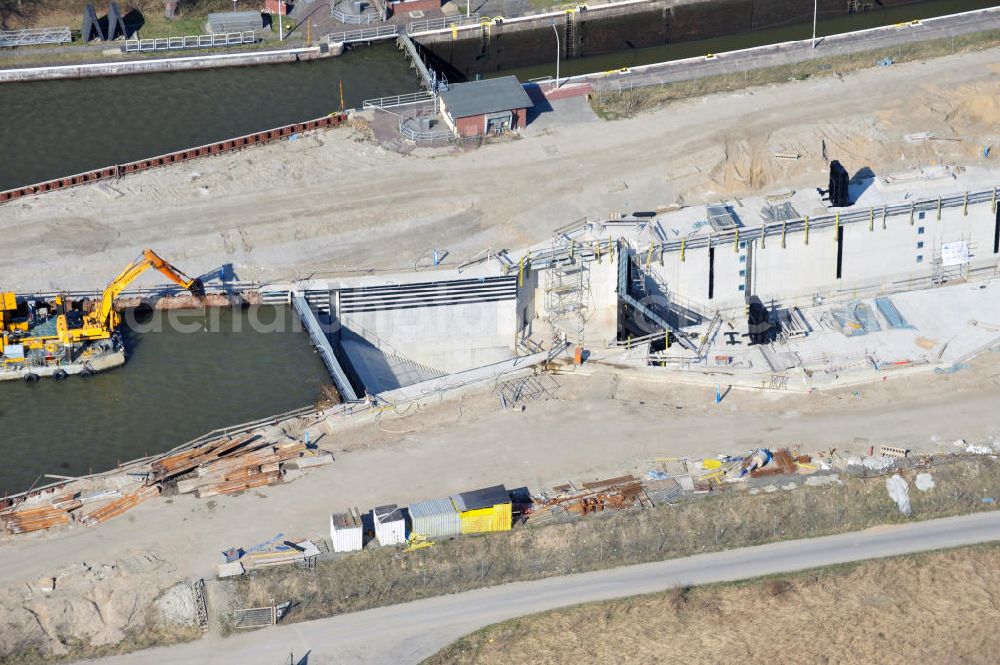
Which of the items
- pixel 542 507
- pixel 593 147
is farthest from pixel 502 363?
pixel 593 147

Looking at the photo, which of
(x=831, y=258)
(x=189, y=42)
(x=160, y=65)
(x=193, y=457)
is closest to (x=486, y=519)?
(x=193, y=457)

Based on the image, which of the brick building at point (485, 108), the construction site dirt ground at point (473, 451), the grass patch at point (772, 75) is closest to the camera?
the construction site dirt ground at point (473, 451)

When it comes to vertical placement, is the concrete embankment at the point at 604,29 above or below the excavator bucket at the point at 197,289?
above

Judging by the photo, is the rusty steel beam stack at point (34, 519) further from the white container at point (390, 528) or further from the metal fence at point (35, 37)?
the metal fence at point (35, 37)

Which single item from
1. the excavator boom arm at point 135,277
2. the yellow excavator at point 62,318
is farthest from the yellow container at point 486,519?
the yellow excavator at point 62,318

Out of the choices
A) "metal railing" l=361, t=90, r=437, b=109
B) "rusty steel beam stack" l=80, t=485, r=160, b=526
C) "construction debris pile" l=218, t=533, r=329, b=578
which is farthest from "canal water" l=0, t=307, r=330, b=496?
"metal railing" l=361, t=90, r=437, b=109

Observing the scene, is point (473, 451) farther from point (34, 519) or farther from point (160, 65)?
point (160, 65)
